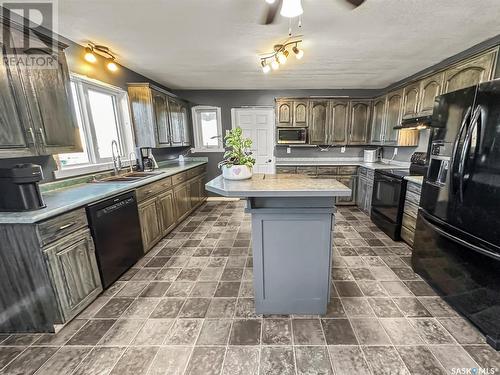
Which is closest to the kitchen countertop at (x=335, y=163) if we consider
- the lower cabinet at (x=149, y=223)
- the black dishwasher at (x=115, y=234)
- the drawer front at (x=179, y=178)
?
the drawer front at (x=179, y=178)

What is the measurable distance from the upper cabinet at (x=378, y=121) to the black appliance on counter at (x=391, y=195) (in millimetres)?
1059

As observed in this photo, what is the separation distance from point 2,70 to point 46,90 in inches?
11.9

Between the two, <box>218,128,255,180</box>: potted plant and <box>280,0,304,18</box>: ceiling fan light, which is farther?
<box>218,128,255,180</box>: potted plant

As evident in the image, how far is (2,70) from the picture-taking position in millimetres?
1553

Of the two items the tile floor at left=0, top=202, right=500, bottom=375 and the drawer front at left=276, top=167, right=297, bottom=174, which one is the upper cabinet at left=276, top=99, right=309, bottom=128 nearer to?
the drawer front at left=276, top=167, right=297, bottom=174

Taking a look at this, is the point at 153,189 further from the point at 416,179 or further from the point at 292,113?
the point at 416,179

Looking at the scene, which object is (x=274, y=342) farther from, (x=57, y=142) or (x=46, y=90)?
(x=46, y=90)

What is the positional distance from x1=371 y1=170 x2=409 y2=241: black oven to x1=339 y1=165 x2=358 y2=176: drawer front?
82 cm

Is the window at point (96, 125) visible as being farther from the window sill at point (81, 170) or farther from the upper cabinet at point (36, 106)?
the upper cabinet at point (36, 106)

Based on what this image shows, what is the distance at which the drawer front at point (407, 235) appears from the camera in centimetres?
279

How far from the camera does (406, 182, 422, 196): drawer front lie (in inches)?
101

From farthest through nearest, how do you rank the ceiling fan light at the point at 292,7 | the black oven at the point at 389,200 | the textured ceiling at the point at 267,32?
the black oven at the point at 389,200, the textured ceiling at the point at 267,32, the ceiling fan light at the point at 292,7


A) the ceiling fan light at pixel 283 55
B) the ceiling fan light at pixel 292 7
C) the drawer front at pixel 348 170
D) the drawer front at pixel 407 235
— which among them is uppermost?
the ceiling fan light at pixel 283 55

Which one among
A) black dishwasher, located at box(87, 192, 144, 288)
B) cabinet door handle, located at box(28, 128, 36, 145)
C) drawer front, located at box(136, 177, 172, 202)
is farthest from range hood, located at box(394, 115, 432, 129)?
cabinet door handle, located at box(28, 128, 36, 145)
